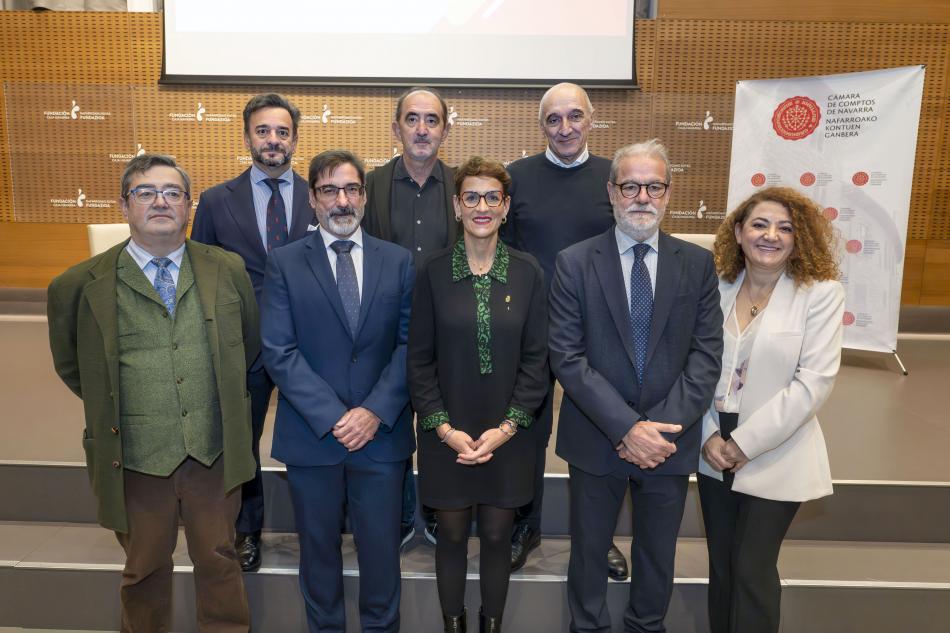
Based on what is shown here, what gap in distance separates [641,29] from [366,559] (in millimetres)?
4905

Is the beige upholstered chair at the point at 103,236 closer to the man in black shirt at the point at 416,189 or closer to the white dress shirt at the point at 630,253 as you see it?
the man in black shirt at the point at 416,189

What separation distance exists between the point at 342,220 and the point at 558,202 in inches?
32.7

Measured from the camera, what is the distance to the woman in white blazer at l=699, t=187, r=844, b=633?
1.89 m

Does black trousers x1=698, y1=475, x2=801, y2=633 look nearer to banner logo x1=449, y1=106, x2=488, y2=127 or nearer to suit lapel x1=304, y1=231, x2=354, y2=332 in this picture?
suit lapel x1=304, y1=231, x2=354, y2=332

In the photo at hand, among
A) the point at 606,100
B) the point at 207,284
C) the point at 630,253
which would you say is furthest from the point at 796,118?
the point at 207,284

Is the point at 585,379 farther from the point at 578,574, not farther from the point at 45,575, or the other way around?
the point at 45,575

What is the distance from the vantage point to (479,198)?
1.95m

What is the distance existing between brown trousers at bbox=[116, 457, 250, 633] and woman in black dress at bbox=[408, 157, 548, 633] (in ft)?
1.99

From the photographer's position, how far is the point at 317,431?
1.99 metres

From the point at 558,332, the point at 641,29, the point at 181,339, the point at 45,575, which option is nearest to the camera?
the point at 181,339

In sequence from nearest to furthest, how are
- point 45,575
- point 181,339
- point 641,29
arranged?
point 181,339 → point 45,575 → point 641,29

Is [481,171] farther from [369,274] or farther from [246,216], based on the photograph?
[246,216]

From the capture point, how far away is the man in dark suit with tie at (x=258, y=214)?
2.43 m

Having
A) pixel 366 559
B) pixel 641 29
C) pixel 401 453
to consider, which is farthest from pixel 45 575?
pixel 641 29
